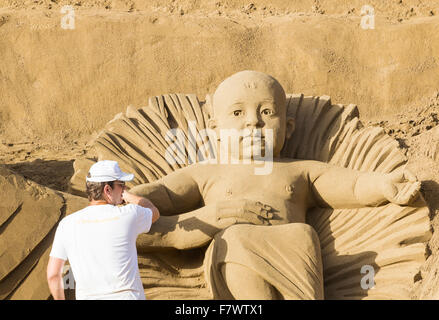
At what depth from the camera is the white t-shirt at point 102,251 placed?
5.54 meters

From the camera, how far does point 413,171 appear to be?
24.1 feet

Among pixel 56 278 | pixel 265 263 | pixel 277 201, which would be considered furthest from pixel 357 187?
pixel 56 278

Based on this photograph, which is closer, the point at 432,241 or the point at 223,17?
the point at 432,241

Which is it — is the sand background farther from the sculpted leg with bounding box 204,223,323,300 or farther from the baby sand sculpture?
the sculpted leg with bounding box 204,223,323,300

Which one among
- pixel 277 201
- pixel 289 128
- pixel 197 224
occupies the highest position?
pixel 289 128

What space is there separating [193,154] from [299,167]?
0.82 meters

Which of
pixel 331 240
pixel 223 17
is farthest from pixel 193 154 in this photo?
pixel 223 17

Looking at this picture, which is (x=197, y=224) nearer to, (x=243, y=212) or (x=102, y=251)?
(x=243, y=212)

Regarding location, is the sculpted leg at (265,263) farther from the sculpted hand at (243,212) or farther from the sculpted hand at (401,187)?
the sculpted hand at (401,187)

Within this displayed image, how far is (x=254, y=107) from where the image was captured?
723 centimetres

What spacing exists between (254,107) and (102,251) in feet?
6.74

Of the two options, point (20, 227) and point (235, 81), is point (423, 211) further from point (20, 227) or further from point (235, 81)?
point (20, 227)
